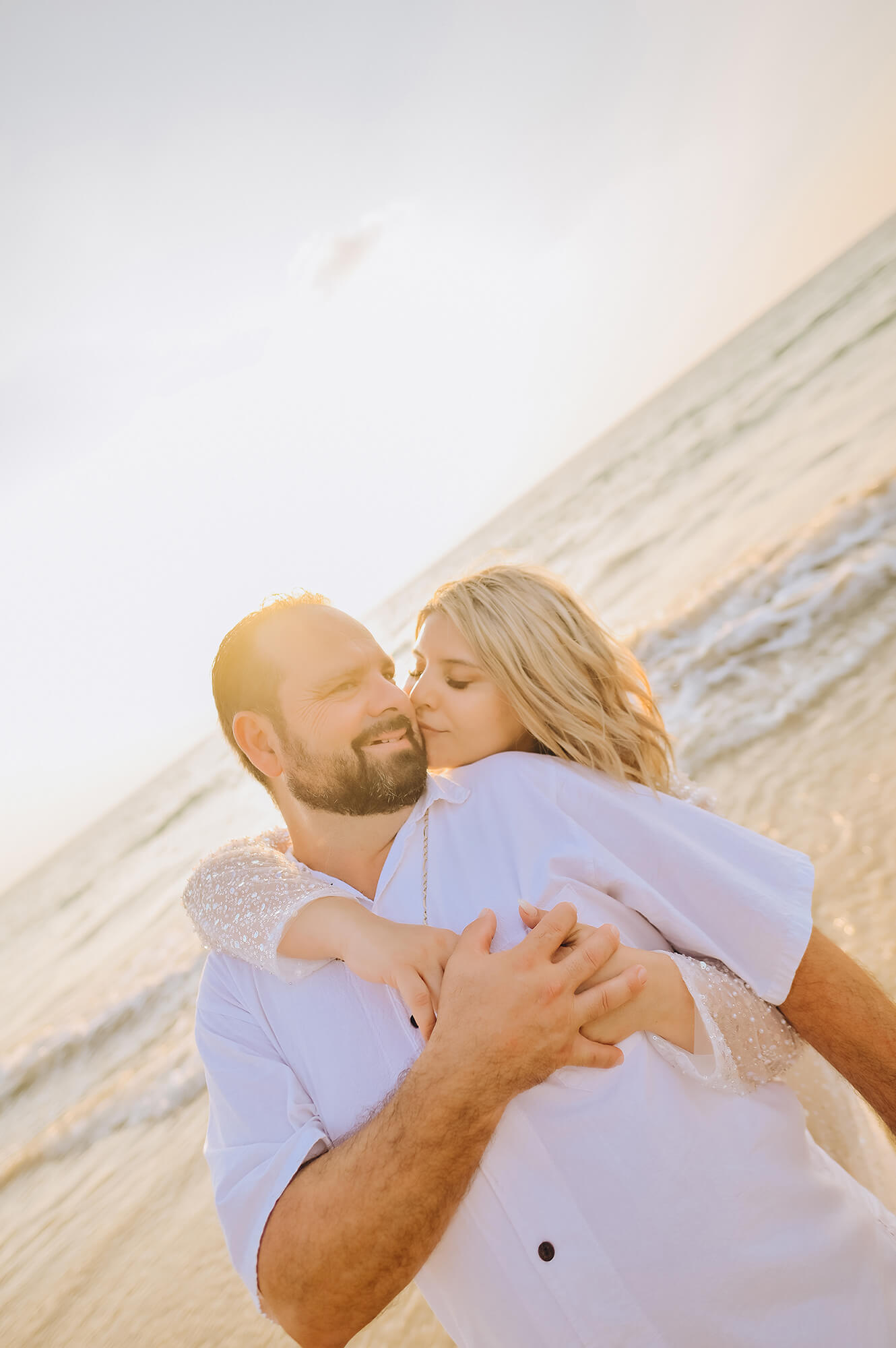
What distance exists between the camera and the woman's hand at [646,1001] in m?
1.91

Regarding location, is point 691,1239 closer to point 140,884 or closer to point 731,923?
point 731,923

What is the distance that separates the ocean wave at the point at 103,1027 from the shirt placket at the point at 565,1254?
306 inches

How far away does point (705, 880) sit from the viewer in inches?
84.5

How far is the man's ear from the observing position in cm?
287

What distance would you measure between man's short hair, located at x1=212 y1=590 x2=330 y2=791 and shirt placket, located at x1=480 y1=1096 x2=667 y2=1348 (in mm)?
1509

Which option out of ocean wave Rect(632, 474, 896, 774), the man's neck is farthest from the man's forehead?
ocean wave Rect(632, 474, 896, 774)

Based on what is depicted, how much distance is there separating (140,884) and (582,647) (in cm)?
1921

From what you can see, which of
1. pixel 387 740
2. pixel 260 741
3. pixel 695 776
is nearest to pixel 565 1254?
pixel 387 740

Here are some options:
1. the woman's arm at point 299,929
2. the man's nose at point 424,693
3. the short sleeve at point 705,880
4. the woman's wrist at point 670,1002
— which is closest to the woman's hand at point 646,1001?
the woman's wrist at point 670,1002

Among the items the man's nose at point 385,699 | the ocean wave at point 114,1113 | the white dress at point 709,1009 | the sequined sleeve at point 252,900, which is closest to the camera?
the white dress at point 709,1009

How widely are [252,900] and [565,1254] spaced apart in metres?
1.22

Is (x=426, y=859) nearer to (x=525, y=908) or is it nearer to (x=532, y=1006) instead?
(x=525, y=908)

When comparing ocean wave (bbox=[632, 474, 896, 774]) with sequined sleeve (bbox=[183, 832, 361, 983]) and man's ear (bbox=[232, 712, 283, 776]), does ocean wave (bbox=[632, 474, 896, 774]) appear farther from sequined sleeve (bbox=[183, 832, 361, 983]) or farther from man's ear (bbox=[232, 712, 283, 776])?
sequined sleeve (bbox=[183, 832, 361, 983])

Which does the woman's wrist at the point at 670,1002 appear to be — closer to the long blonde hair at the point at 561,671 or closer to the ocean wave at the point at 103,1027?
the long blonde hair at the point at 561,671
